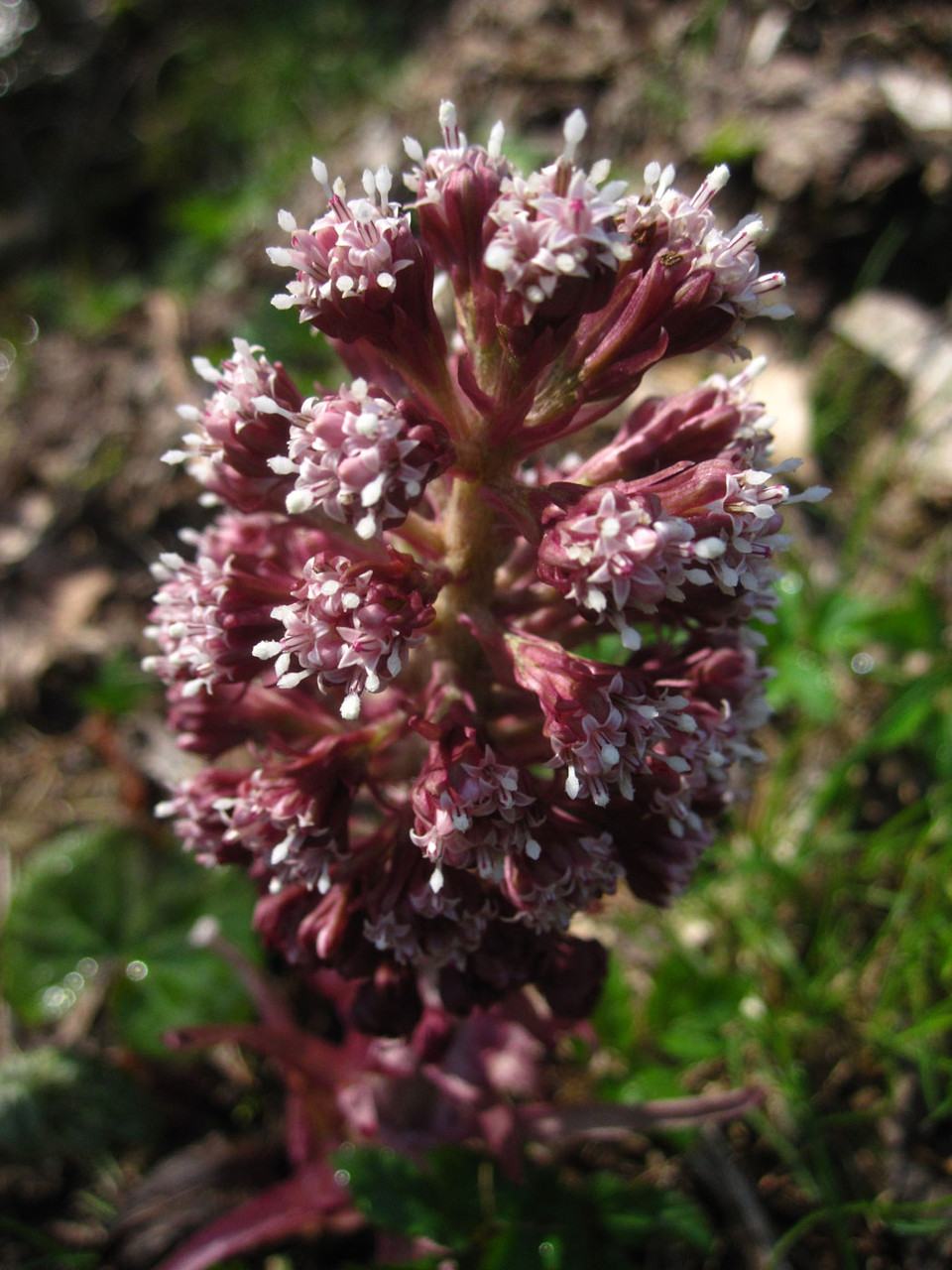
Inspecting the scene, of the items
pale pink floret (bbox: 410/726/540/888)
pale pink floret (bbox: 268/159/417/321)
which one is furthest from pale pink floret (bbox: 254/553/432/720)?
pale pink floret (bbox: 268/159/417/321)

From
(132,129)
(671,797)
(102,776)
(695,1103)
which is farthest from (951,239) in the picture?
(132,129)

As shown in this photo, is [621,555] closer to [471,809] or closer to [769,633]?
[471,809]

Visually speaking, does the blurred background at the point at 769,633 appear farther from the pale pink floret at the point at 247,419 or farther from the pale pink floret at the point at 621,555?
the pale pink floret at the point at 247,419

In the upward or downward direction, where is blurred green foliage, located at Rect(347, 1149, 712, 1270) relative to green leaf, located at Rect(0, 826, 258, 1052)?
downward

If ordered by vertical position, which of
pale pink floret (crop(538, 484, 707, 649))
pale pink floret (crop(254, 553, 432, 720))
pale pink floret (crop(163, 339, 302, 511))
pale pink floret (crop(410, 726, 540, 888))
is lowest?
pale pink floret (crop(410, 726, 540, 888))

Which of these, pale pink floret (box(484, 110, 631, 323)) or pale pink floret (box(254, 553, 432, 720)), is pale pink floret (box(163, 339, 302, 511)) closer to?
pale pink floret (box(254, 553, 432, 720))

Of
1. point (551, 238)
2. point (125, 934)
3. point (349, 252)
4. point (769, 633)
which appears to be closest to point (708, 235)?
point (551, 238)

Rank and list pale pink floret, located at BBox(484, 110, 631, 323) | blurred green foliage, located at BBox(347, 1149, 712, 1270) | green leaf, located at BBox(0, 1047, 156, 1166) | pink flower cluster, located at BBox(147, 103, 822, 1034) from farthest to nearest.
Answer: green leaf, located at BBox(0, 1047, 156, 1166), blurred green foliage, located at BBox(347, 1149, 712, 1270), pink flower cluster, located at BBox(147, 103, 822, 1034), pale pink floret, located at BBox(484, 110, 631, 323)

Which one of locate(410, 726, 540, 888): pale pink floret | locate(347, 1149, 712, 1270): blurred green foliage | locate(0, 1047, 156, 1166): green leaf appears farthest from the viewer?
locate(0, 1047, 156, 1166): green leaf
